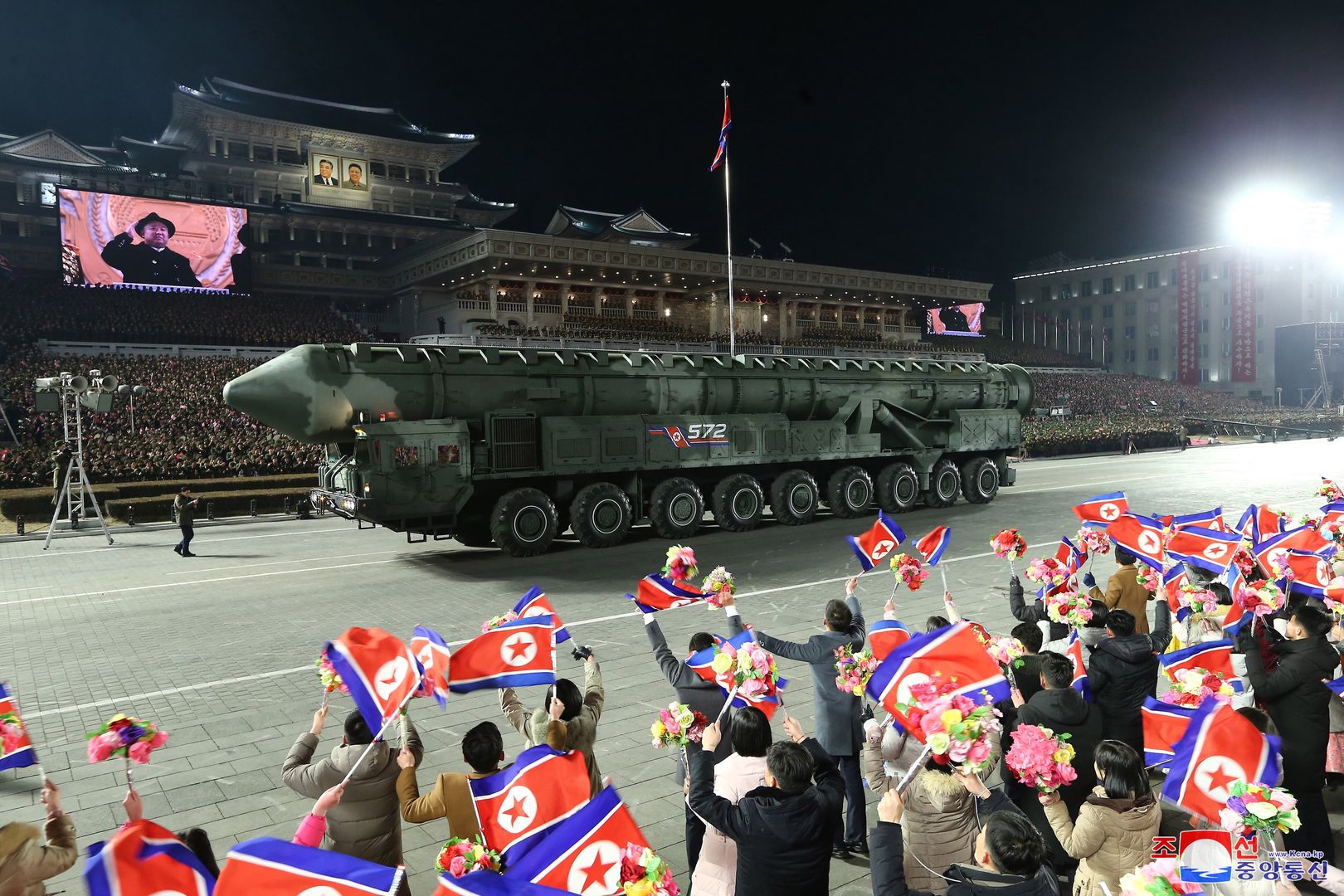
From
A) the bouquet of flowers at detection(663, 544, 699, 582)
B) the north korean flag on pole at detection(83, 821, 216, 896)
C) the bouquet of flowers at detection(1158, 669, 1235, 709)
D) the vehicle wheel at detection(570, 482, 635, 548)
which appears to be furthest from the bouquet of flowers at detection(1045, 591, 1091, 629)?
the vehicle wheel at detection(570, 482, 635, 548)

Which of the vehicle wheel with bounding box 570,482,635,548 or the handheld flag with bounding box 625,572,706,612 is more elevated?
the handheld flag with bounding box 625,572,706,612

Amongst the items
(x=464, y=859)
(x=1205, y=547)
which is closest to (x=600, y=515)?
(x=1205, y=547)

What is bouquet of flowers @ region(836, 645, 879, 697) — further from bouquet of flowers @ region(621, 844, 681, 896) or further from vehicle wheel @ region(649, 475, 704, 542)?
vehicle wheel @ region(649, 475, 704, 542)

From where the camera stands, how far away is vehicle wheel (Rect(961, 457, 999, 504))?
24031mm

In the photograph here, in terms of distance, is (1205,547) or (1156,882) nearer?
(1156,882)

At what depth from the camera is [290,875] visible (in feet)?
8.80

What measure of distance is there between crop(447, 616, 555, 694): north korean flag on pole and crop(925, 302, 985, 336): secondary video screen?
71640 millimetres

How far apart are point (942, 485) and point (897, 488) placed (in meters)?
2.10

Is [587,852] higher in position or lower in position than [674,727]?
lower

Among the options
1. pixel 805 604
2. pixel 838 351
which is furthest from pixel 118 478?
pixel 838 351

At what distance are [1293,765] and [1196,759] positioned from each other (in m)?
1.92

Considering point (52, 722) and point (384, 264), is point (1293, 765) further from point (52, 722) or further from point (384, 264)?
point (384, 264)

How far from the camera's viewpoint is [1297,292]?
86375mm

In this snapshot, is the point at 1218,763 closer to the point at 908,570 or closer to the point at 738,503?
the point at 908,570
